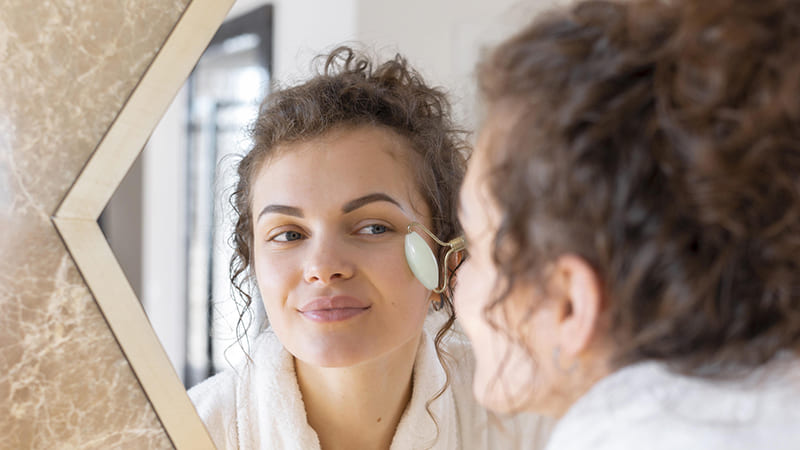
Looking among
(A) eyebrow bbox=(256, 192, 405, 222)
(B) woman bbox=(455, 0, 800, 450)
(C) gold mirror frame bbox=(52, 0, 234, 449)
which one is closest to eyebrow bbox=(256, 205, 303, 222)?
(A) eyebrow bbox=(256, 192, 405, 222)

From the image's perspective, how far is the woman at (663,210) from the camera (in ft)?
0.97

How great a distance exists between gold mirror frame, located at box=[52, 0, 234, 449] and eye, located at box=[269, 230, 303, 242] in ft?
0.39

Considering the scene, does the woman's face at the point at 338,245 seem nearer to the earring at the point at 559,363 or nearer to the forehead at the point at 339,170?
the forehead at the point at 339,170

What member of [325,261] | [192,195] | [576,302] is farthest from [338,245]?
[576,302]

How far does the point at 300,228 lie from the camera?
54cm

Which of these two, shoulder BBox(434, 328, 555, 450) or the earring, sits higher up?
shoulder BBox(434, 328, 555, 450)

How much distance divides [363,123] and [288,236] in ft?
0.34

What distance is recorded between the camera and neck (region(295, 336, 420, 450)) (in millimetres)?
581

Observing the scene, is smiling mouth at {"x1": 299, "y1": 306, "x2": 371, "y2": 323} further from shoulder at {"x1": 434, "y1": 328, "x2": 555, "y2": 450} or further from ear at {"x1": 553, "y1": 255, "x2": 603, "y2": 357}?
ear at {"x1": 553, "y1": 255, "x2": 603, "y2": 357}

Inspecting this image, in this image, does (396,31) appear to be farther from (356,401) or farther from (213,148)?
(356,401)

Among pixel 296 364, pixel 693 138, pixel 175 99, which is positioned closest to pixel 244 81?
pixel 175 99

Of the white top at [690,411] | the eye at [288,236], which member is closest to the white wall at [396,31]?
the eye at [288,236]

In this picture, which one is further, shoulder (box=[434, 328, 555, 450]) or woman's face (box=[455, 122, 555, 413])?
shoulder (box=[434, 328, 555, 450])

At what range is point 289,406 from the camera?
580 mm
